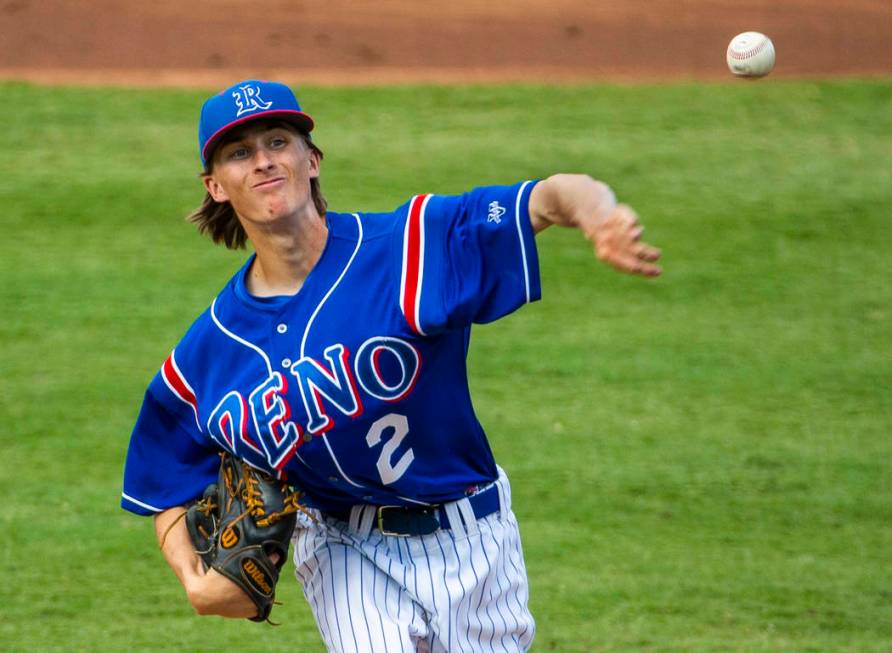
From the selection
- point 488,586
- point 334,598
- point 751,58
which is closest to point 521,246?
point 488,586

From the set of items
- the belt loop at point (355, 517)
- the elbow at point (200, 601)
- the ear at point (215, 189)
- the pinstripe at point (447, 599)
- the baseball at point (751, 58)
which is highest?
the baseball at point (751, 58)

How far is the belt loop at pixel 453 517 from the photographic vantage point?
3650 millimetres

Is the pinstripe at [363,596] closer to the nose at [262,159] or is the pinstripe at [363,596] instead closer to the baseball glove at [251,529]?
the baseball glove at [251,529]

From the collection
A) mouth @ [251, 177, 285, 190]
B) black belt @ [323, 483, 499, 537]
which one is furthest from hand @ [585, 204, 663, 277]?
black belt @ [323, 483, 499, 537]

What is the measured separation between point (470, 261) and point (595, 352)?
474cm

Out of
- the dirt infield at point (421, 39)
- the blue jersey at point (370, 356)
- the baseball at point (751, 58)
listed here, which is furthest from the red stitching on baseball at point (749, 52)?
the dirt infield at point (421, 39)

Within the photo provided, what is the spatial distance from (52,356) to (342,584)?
4772mm

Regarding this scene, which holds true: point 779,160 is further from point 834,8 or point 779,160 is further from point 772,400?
point 834,8

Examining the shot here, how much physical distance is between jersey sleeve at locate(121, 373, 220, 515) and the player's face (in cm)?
60

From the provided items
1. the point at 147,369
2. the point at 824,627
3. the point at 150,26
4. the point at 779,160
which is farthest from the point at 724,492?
the point at 150,26

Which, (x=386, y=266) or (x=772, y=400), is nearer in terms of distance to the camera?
(x=386, y=266)

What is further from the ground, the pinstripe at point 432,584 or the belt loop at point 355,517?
the belt loop at point 355,517

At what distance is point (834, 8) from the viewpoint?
14719 millimetres

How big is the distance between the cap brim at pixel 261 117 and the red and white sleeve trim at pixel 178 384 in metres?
0.50
